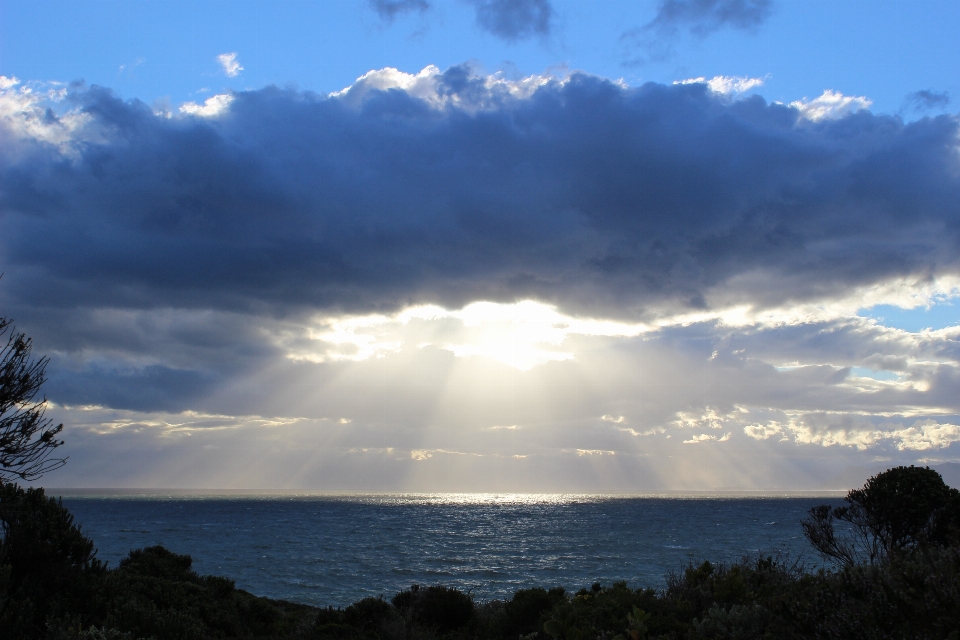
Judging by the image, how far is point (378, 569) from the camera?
43.2 meters

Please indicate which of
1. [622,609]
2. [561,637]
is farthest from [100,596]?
[622,609]

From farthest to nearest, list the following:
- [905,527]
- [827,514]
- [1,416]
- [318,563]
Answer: [318,563] < [827,514] < [905,527] < [1,416]

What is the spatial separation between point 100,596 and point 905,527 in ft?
72.9

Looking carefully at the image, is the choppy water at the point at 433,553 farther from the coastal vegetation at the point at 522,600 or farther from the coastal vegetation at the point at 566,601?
the coastal vegetation at the point at 522,600

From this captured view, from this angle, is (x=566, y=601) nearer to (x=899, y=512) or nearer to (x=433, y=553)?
(x=899, y=512)

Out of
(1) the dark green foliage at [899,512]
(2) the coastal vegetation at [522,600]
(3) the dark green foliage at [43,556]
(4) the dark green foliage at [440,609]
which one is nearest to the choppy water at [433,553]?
(1) the dark green foliage at [899,512]

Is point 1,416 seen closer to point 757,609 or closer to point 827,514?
point 757,609

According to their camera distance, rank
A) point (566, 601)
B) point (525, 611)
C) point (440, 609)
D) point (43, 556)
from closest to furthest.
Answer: point (43, 556) → point (566, 601) → point (525, 611) → point (440, 609)

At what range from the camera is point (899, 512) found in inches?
795

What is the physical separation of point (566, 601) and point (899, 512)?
13.1 m

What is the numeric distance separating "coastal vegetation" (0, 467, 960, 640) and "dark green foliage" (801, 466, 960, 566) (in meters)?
0.04

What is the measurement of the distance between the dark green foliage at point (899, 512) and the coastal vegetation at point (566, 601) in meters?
0.04

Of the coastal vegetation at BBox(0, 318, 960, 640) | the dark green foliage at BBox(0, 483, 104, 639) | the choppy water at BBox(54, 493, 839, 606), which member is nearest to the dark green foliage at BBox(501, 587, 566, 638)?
the coastal vegetation at BBox(0, 318, 960, 640)

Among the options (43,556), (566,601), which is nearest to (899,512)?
(566,601)
